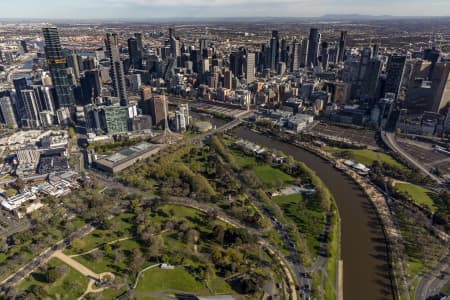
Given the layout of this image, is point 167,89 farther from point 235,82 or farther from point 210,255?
point 210,255

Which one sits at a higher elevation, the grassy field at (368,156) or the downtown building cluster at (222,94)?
the downtown building cluster at (222,94)

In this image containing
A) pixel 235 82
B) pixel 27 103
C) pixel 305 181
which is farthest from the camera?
pixel 235 82

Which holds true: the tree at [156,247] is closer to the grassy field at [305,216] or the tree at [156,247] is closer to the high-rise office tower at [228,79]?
the grassy field at [305,216]

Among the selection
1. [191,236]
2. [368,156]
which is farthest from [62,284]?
[368,156]

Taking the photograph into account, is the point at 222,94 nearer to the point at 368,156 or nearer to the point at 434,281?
the point at 368,156

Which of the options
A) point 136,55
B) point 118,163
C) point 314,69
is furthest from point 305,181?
point 136,55

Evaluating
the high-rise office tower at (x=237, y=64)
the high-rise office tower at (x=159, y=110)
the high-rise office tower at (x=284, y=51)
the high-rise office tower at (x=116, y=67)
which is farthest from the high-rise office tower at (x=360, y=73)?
the high-rise office tower at (x=116, y=67)

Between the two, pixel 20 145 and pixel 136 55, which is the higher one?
pixel 136 55
